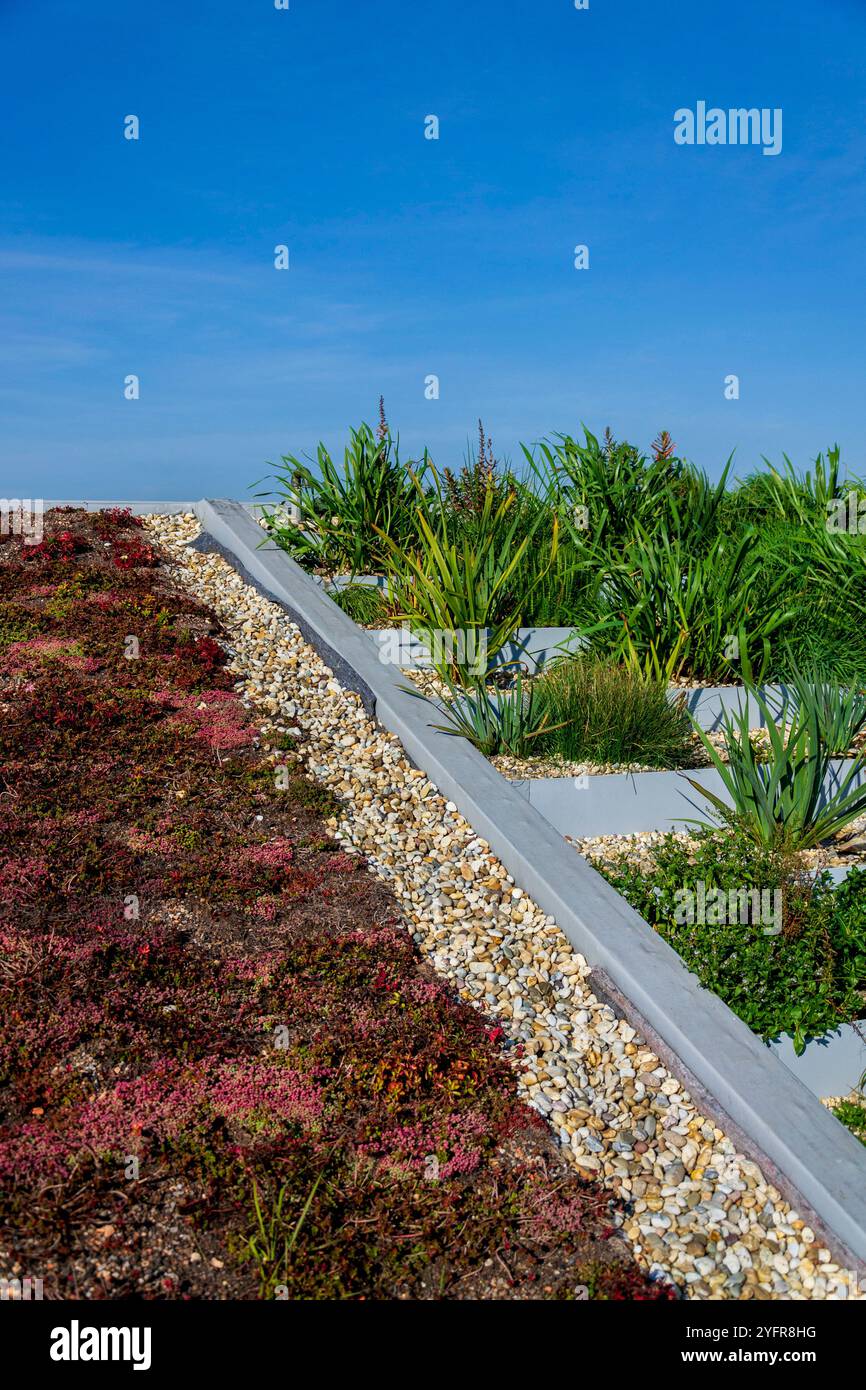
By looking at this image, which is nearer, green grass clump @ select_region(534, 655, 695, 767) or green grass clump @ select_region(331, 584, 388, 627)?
green grass clump @ select_region(534, 655, 695, 767)

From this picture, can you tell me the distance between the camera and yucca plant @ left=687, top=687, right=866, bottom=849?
191 inches

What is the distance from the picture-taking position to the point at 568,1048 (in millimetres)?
3715

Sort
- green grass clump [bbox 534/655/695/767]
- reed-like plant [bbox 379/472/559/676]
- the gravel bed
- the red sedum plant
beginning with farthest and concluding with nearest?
reed-like plant [bbox 379/472/559/676] → green grass clump [bbox 534/655/695/767] → the gravel bed → the red sedum plant

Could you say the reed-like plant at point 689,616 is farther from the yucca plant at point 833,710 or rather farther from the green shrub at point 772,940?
the green shrub at point 772,940

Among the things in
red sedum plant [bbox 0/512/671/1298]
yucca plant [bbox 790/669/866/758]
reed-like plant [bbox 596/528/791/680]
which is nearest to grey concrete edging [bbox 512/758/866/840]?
yucca plant [bbox 790/669/866/758]

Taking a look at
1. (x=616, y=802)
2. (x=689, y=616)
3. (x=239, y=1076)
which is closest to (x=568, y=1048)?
(x=239, y=1076)

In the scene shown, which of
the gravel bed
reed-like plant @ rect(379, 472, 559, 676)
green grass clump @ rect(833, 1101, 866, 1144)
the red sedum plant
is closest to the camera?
the red sedum plant

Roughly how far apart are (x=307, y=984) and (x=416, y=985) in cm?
42

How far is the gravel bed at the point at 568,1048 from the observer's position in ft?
9.64

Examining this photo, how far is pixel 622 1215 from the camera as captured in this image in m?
3.04

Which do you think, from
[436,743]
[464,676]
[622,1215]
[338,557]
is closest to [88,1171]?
[622,1215]

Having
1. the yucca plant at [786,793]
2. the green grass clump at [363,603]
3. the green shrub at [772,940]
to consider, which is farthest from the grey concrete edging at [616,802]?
the green grass clump at [363,603]

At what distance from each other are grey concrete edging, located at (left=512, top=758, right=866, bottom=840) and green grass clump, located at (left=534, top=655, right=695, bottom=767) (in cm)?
45

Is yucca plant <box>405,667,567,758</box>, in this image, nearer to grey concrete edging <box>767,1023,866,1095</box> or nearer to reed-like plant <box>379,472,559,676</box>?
reed-like plant <box>379,472,559,676</box>
